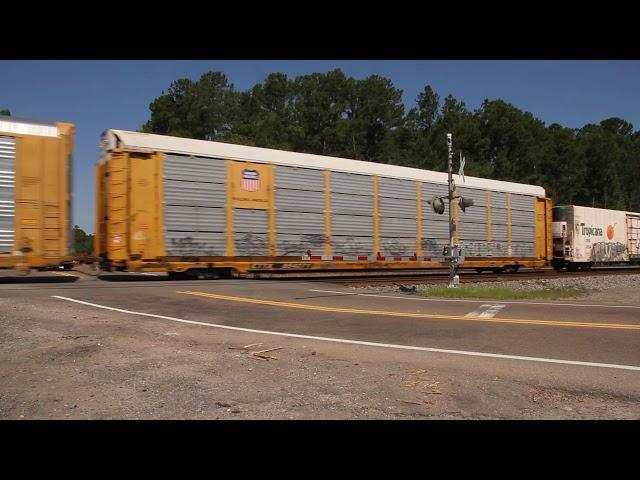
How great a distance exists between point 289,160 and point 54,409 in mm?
15623

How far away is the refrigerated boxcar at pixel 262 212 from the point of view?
53.5ft

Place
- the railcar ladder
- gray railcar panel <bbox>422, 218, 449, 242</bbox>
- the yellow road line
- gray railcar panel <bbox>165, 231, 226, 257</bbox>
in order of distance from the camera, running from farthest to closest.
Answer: the railcar ladder, gray railcar panel <bbox>422, 218, 449, 242</bbox>, gray railcar panel <bbox>165, 231, 226, 257</bbox>, the yellow road line

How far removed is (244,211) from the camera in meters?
18.2

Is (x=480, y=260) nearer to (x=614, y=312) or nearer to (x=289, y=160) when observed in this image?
(x=289, y=160)

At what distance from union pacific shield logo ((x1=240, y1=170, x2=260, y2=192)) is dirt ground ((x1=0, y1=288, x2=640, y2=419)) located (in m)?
11.0

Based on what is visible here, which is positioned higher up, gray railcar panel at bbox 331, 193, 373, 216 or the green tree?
the green tree

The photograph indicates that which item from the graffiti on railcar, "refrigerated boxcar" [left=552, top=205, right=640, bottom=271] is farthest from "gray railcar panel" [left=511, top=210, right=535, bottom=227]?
the graffiti on railcar

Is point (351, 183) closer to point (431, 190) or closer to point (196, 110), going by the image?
point (431, 190)

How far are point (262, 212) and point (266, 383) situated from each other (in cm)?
1359

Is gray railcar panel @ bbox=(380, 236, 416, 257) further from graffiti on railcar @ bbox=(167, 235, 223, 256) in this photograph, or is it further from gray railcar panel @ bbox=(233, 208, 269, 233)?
graffiti on railcar @ bbox=(167, 235, 223, 256)

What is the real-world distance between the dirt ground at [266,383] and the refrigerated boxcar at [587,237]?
27395 millimetres

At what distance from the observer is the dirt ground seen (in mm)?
4480

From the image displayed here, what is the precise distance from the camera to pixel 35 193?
14820 mm

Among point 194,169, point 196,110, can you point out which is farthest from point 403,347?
point 196,110
